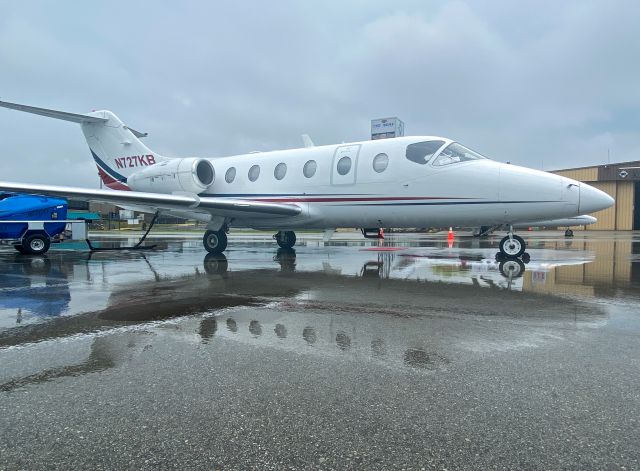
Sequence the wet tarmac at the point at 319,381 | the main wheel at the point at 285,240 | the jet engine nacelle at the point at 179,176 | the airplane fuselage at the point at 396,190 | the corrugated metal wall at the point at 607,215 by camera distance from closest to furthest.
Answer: the wet tarmac at the point at 319,381, the airplane fuselage at the point at 396,190, the jet engine nacelle at the point at 179,176, the main wheel at the point at 285,240, the corrugated metal wall at the point at 607,215

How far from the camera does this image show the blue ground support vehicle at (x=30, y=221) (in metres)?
12.6

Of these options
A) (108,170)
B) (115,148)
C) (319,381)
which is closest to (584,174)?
(115,148)

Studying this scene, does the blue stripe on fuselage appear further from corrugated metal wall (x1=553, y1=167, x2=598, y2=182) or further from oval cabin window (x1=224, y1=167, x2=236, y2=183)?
corrugated metal wall (x1=553, y1=167, x2=598, y2=182)

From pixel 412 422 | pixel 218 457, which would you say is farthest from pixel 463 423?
pixel 218 457

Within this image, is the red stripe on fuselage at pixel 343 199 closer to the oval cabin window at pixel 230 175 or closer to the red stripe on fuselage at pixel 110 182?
the oval cabin window at pixel 230 175

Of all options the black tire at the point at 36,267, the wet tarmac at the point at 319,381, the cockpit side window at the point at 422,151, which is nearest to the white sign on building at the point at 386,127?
the cockpit side window at the point at 422,151

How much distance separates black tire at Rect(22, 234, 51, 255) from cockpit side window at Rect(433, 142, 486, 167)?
11.9 m

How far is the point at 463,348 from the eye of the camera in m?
3.63

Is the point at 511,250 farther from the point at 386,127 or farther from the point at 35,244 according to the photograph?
the point at 386,127

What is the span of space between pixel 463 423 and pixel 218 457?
4.25 feet

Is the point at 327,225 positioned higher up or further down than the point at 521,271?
higher up

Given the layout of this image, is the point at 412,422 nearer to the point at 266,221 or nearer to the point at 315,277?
the point at 315,277

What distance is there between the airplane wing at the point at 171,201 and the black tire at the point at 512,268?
17.3 feet

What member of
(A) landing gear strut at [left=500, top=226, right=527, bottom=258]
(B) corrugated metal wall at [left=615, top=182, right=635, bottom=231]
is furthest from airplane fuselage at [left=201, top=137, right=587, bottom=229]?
(B) corrugated metal wall at [left=615, top=182, right=635, bottom=231]
